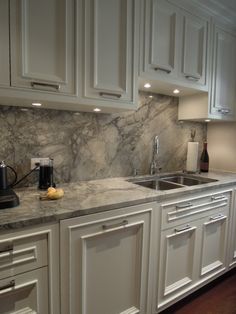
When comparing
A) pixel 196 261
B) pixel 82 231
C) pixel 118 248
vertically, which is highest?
pixel 82 231

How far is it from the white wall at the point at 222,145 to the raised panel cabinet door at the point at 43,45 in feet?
6.05

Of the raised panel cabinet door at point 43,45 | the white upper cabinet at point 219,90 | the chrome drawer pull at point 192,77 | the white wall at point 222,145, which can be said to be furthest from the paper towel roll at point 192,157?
the raised panel cabinet door at point 43,45

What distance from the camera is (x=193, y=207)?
1.60 m

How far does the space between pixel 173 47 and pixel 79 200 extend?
132 cm

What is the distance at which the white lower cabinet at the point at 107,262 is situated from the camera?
1.08m

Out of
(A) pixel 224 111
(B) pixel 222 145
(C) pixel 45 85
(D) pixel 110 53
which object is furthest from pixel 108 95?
(B) pixel 222 145

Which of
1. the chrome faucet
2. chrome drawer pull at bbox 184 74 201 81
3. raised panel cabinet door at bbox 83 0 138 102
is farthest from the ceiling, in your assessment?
the chrome faucet

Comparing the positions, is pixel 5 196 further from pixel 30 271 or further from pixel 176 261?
pixel 176 261

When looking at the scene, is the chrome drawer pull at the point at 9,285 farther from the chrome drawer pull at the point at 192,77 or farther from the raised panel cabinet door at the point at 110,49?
the chrome drawer pull at the point at 192,77

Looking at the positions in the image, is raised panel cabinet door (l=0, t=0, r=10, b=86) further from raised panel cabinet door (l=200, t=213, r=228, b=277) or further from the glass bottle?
the glass bottle

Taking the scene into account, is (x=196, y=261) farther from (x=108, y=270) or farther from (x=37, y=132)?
(x=37, y=132)

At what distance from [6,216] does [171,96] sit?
1.85 meters

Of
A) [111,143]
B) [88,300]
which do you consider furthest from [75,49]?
[88,300]

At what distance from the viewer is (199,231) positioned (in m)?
1.68
